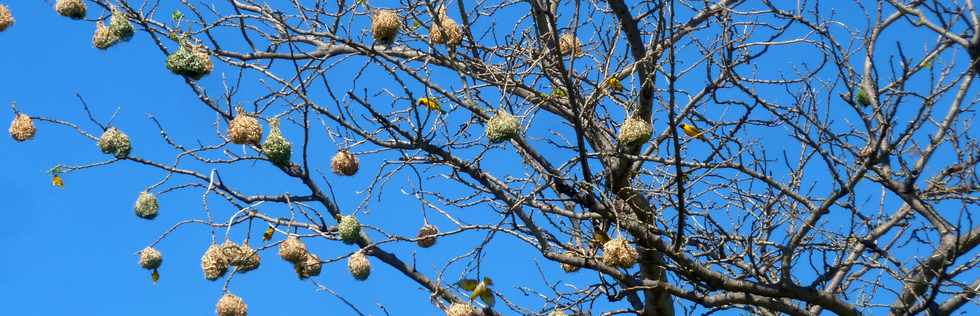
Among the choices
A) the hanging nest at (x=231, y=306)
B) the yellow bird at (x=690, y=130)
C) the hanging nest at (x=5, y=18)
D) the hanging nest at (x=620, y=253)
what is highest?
the hanging nest at (x=5, y=18)

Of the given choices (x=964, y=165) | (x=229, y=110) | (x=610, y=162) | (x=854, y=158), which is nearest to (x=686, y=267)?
(x=610, y=162)

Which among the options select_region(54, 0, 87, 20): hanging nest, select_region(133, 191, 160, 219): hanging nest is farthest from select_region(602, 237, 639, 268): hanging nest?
select_region(54, 0, 87, 20): hanging nest

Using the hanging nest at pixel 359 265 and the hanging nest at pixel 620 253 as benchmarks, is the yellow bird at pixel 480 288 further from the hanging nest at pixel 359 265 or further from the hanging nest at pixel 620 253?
the hanging nest at pixel 620 253

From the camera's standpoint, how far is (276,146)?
5.48 meters

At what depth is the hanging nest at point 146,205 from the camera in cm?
600

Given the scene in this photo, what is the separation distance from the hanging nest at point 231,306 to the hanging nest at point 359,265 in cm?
58

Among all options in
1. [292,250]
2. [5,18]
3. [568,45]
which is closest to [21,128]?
[5,18]

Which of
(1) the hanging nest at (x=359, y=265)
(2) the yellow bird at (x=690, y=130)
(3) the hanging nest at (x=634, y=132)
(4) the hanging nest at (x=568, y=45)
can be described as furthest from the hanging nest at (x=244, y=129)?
(2) the yellow bird at (x=690, y=130)

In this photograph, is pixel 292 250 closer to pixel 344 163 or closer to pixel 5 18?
pixel 344 163

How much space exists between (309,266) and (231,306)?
18.4 inches

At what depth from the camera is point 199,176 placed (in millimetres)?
5824

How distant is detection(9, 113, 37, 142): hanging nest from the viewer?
21.1 ft

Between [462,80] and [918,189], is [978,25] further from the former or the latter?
[462,80]

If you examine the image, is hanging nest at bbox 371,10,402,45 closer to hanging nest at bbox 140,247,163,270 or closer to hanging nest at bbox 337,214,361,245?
hanging nest at bbox 337,214,361,245
